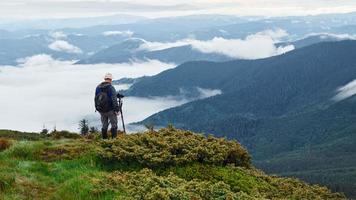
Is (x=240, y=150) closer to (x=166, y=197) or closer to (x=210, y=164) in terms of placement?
(x=210, y=164)

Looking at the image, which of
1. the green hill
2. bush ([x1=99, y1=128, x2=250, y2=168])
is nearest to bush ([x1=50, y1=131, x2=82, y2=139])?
the green hill

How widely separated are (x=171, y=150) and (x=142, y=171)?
3.39 meters

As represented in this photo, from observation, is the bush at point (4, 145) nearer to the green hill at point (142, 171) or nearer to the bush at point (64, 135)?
the green hill at point (142, 171)

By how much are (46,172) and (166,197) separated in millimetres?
7468

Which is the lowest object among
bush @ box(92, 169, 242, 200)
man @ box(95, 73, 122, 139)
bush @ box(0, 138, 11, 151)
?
bush @ box(92, 169, 242, 200)

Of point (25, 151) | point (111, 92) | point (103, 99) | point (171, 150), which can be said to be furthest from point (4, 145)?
point (171, 150)

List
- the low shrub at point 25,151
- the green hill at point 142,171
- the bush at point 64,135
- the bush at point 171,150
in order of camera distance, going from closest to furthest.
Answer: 1. the green hill at point 142,171
2. the bush at point 171,150
3. the low shrub at point 25,151
4. the bush at point 64,135

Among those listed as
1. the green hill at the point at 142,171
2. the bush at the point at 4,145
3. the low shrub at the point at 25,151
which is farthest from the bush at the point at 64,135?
the low shrub at the point at 25,151

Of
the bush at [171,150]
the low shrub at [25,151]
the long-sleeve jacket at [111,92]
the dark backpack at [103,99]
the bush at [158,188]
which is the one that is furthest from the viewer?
the dark backpack at [103,99]

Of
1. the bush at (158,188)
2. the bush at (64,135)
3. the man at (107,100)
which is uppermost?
the man at (107,100)

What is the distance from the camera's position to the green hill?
1446cm

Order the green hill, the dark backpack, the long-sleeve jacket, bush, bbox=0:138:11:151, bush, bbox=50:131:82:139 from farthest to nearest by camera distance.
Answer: bush, bbox=50:131:82:139
the dark backpack
the long-sleeve jacket
bush, bbox=0:138:11:151
the green hill

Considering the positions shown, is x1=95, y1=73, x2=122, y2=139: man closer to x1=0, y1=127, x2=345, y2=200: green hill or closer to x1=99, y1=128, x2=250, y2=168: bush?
x1=0, y1=127, x2=345, y2=200: green hill

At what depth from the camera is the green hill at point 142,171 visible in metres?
14.5
